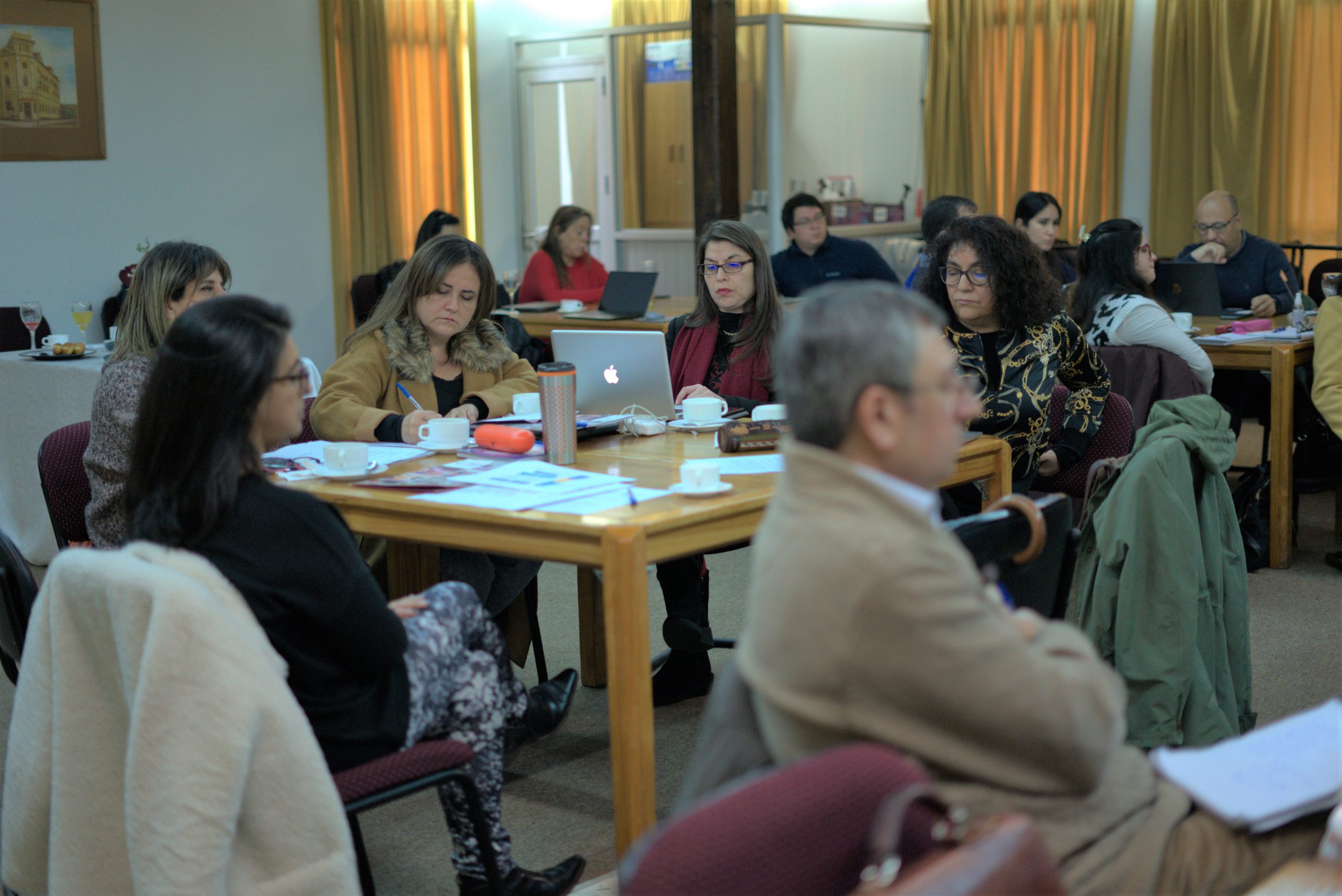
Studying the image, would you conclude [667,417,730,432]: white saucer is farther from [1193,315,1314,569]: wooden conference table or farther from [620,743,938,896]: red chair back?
[1193,315,1314,569]: wooden conference table

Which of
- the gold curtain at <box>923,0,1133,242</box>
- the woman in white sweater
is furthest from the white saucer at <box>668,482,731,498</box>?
the gold curtain at <box>923,0,1133,242</box>

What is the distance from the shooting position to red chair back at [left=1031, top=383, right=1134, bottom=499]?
3.49m

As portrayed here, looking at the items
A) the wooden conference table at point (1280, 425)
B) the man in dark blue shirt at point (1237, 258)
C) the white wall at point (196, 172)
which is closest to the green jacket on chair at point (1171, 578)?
the wooden conference table at point (1280, 425)

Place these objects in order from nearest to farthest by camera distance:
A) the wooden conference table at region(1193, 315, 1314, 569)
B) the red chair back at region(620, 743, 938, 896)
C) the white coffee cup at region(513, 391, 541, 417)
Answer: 1. the red chair back at region(620, 743, 938, 896)
2. the white coffee cup at region(513, 391, 541, 417)
3. the wooden conference table at region(1193, 315, 1314, 569)

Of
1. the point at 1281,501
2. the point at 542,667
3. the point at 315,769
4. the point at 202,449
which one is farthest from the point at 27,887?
the point at 1281,501

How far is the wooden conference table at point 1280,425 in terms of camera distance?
14.2 feet

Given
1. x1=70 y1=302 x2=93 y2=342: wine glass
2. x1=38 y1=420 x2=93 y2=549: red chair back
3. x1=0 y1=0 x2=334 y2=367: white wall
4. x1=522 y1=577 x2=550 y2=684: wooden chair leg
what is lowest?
x1=522 y1=577 x2=550 y2=684: wooden chair leg

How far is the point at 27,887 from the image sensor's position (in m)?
1.83

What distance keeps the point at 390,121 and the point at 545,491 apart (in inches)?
254

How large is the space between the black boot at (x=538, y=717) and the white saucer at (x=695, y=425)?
2.27ft

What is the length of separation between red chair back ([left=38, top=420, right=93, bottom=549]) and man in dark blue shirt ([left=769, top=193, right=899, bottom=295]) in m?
4.28

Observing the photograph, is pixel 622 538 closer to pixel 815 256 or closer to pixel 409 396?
pixel 409 396

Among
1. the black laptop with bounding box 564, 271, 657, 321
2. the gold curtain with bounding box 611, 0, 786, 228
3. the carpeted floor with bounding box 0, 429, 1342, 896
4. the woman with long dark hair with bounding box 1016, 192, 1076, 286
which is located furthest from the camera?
the gold curtain with bounding box 611, 0, 786, 228

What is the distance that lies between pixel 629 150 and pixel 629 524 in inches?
278
